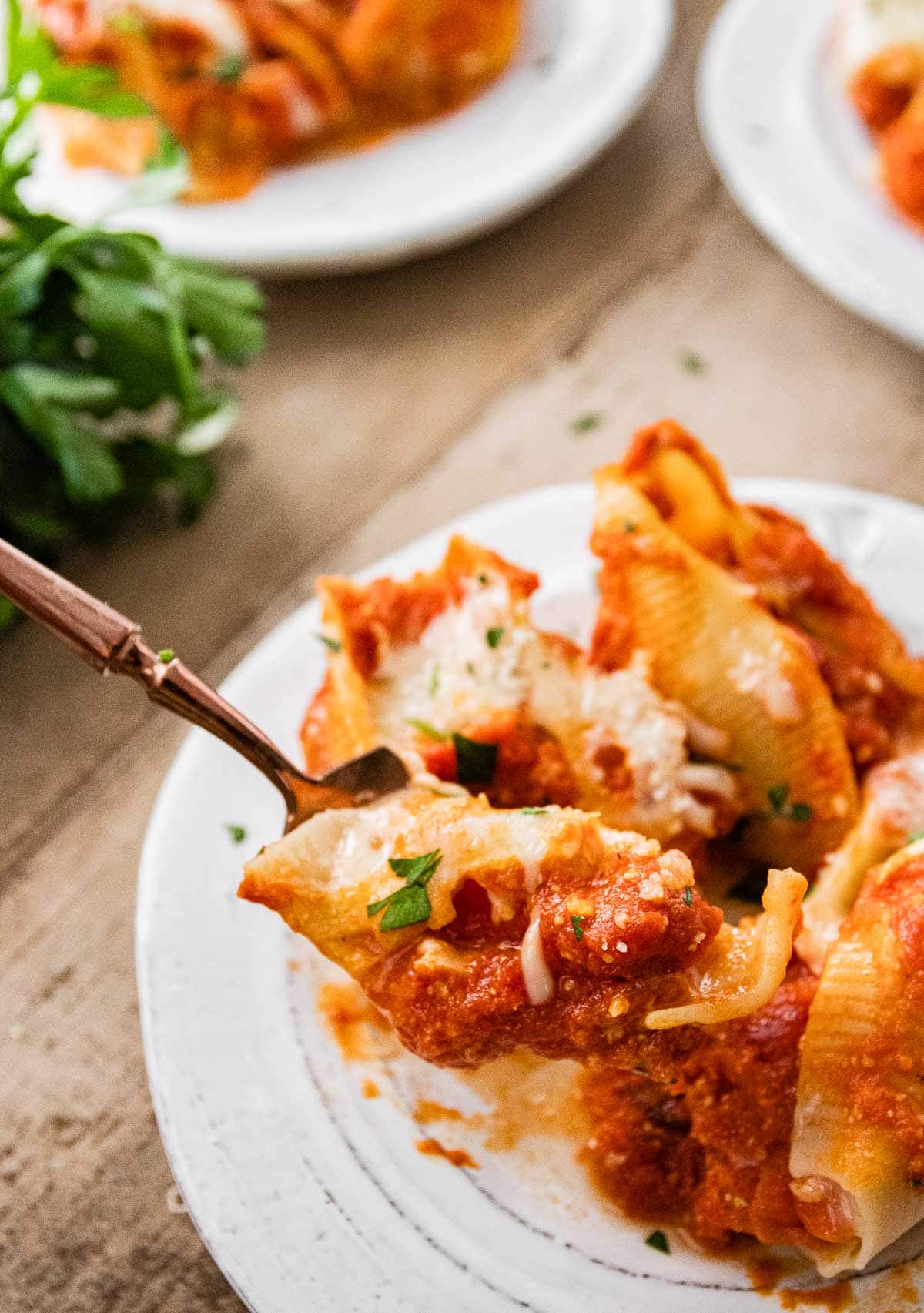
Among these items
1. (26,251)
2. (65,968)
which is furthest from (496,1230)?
(26,251)

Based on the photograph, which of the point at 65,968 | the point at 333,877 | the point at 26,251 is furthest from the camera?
the point at 26,251

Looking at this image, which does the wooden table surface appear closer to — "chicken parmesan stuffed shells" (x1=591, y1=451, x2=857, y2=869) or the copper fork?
the copper fork

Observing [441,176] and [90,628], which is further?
[441,176]

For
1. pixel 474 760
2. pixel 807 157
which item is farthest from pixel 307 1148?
pixel 807 157

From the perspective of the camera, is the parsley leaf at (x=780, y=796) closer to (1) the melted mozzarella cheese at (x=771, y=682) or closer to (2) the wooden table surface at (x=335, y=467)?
(1) the melted mozzarella cheese at (x=771, y=682)

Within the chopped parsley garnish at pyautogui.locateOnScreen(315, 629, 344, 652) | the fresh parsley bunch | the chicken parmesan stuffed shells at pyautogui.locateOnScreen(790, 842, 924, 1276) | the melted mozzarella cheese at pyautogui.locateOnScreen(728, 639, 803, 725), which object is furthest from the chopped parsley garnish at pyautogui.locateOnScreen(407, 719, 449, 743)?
the fresh parsley bunch

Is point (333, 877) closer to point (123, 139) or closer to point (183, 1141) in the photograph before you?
point (183, 1141)

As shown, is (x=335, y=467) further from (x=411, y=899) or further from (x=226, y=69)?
(x=411, y=899)
